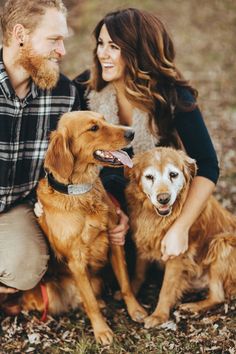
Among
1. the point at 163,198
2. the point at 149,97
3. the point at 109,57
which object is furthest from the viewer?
the point at 149,97

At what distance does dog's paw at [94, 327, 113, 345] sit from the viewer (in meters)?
3.60

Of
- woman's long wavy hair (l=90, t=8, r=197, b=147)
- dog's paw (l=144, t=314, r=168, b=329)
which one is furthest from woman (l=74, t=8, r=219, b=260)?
dog's paw (l=144, t=314, r=168, b=329)

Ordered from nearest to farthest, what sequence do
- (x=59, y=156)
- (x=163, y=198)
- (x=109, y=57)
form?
(x=59, y=156), (x=163, y=198), (x=109, y=57)

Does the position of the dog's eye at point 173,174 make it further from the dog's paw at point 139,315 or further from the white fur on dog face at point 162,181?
the dog's paw at point 139,315

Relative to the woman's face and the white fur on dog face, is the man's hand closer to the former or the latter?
the white fur on dog face

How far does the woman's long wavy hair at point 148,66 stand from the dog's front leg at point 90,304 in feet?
4.23

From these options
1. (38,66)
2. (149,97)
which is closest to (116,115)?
(149,97)

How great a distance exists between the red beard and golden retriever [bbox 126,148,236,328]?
2.91 ft

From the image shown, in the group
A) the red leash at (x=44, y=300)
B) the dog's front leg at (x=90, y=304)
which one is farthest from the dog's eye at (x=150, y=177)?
the red leash at (x=44, y=300)

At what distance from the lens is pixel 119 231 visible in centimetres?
378

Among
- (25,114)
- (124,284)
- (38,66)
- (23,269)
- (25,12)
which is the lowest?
(124,284)

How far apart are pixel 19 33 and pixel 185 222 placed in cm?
182

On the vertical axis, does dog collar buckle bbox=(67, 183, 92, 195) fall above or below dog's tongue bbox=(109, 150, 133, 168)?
below

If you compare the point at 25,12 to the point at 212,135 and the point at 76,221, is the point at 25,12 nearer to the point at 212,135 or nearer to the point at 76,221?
the point at 76,221
